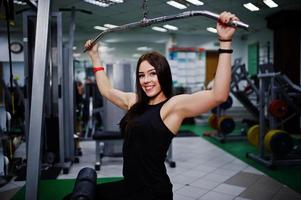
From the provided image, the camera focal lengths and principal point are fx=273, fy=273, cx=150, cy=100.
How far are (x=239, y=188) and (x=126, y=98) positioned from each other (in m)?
2.18

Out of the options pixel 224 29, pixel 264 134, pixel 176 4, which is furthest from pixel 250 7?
pixel 264 134

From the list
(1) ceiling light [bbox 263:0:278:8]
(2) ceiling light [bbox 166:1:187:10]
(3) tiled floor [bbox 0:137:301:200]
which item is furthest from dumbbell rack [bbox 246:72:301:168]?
(2) ceiling light [bbox 166:1:187:10]

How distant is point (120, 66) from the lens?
14.9ft

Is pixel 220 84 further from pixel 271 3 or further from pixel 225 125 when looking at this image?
pixel 225 125

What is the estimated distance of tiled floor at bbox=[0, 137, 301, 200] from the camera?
312 cm

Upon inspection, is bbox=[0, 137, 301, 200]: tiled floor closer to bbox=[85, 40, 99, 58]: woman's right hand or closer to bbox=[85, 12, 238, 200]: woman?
bbox=[85, 12, 238, 200]: woman

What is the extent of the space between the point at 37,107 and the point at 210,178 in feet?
8.71

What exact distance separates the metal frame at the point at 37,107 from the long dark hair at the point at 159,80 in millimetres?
589

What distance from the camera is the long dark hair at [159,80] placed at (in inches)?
59.9

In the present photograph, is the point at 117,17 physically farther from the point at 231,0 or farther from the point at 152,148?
the point at 152,148

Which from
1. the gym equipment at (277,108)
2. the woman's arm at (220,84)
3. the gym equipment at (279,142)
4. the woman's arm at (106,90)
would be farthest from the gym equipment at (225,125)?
the woman's arm at (220,84)

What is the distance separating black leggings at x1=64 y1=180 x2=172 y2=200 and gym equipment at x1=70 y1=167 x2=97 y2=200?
0.21 ft

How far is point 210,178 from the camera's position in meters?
3.70

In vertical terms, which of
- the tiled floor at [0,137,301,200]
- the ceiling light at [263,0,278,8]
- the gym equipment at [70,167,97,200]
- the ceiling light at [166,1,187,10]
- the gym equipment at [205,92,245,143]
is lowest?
the tiled floor at [0,137,301,200]
